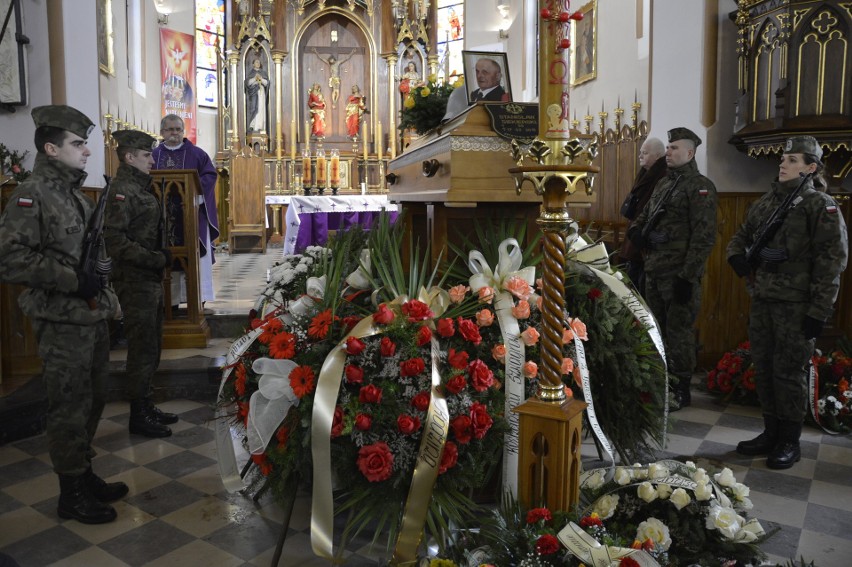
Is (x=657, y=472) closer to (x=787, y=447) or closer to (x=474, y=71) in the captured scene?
(x=787, y=447)

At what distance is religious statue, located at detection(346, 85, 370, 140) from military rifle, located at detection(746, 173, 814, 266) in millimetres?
11168

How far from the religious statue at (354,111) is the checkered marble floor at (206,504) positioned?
10.6m

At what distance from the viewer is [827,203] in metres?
3.41

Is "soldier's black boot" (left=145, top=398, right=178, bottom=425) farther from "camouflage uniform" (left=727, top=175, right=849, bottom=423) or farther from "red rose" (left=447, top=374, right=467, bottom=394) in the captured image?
"camouflage uniform" (left=727, top=175, right=849, bottom=423)

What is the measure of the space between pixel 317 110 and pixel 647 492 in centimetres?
1269

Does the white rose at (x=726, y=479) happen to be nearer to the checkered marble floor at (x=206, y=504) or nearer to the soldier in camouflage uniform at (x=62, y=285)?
the checkered marble floor at (x=206, y=504)

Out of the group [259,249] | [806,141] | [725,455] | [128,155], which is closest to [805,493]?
[725,455]

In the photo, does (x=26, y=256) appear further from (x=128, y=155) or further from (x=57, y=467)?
(x=128, y=155)

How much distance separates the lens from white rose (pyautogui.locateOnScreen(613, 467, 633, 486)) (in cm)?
235

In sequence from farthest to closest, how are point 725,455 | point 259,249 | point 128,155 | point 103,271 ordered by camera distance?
point 259,249, point 128,155, point 725,455, point 103,271

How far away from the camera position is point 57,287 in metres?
2.82

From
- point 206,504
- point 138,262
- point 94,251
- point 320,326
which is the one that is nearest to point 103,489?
point 206,504

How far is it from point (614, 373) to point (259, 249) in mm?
10016

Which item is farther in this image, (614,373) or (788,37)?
(788,37)
